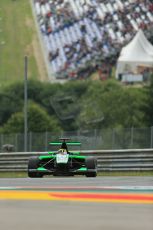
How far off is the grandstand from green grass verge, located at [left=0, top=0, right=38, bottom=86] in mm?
2145

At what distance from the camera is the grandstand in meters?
→ 93.7

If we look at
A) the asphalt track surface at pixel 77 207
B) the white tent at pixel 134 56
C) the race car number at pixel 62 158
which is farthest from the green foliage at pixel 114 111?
the asphalt track surface at pixel 77 207

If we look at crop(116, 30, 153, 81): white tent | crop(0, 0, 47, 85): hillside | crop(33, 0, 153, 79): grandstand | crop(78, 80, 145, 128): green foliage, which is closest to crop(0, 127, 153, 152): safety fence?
crop(78, 80, 145, 128): green foliage

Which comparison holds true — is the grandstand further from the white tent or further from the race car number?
the race car number

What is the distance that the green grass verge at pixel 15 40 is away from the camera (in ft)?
309

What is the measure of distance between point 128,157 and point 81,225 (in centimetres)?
1306

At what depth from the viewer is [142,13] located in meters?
109

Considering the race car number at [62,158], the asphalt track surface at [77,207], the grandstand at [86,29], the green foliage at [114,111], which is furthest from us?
the grandstand at [86,29]

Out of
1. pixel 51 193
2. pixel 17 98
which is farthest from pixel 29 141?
pixel 17 98

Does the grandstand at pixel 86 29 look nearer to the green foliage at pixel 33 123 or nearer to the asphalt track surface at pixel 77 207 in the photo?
the green foliage at pixel 33 123

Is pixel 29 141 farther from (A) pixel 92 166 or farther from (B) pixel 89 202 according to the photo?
(B) pixel 89 202

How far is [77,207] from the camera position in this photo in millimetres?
10266

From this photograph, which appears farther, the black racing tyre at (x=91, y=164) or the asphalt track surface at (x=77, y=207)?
the black racing tyre at (x=91, y=164)

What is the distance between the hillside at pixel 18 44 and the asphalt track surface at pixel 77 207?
79.0 m
